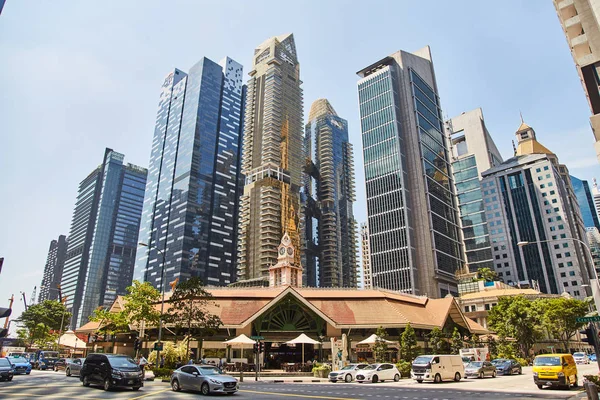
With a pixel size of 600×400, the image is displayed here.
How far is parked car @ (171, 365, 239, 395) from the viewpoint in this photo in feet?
68.2

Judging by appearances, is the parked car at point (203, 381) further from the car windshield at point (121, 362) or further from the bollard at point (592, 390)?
the bollard at point (592, 390)

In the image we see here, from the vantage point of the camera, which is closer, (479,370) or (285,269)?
(479,370)

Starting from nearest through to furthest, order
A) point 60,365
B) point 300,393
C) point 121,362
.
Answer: point 300,393 < point 121,362 < point 60,365

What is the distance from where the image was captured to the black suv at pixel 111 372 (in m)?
22.0

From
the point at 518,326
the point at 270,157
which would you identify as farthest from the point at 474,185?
the point at 518,326

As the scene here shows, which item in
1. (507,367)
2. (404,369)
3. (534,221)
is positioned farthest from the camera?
(534,221)

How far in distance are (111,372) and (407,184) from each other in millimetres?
125824

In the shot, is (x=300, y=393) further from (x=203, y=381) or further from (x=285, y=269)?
(x=285, y=269)

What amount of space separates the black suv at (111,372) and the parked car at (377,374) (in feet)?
59.8

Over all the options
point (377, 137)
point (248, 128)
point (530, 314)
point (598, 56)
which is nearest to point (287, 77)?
point (248, 128)

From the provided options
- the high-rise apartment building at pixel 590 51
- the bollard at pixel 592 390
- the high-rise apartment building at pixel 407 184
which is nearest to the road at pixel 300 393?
the bollard at pixel 592 390

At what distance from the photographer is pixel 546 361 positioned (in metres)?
25.9

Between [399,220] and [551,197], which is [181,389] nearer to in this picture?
[399,220]

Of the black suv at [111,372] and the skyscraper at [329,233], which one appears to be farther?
the skyscraper at [329,233]
